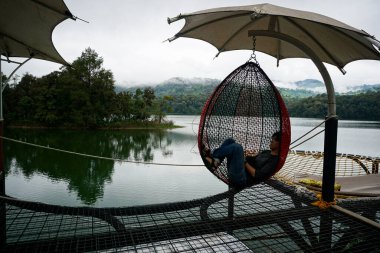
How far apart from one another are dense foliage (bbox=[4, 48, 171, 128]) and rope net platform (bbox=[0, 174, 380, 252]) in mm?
27319

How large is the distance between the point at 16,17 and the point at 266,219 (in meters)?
3.21

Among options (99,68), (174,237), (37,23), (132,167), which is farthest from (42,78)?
(174,237)

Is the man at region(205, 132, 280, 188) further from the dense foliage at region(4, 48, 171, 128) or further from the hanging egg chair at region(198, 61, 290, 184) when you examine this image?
the dense foliage at region(4, 48, 171, 128)

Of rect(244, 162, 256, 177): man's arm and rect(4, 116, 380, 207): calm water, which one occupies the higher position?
rect(244, 162, 256, 177): man's arm

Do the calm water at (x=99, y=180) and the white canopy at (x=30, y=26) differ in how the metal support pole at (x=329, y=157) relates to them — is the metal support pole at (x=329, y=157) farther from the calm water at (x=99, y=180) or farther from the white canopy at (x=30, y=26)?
the calm water at (x=99, y=180)

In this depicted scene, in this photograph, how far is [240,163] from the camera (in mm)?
2924

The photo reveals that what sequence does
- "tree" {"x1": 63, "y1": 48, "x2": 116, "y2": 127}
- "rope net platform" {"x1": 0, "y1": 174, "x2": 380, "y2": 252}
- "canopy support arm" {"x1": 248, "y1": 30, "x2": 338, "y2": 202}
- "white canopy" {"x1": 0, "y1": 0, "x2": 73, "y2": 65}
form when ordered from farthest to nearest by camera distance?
1. "tree" {"x1": 63, "y1": 48, "x2": 116, "y2": 127}
2. "white canopy" {"x1": 0, "y1": 0, "x2": 73, "y2": 65}
3. "canopy support arm" {"x1": 248, "y1": 30, "x2": 338, "y2": 202}
4. "rope net platform" {"x1": 0, "y1": 174, "x2": 380, "y2": 252}

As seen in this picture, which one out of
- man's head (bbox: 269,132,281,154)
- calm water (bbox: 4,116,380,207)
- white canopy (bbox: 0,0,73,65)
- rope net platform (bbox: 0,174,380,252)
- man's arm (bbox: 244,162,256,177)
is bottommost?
calm water (bbox: 4,116,380,207)

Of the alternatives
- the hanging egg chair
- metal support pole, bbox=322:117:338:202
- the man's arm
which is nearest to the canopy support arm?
metal support pole, bbox=322:117:338:202

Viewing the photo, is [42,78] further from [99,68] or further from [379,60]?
[379,60]

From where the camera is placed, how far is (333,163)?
269 centimetres

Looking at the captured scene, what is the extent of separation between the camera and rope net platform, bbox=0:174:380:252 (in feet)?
6.98

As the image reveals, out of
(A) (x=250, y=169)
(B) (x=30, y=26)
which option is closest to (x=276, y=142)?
(A) (x=250, y=169)

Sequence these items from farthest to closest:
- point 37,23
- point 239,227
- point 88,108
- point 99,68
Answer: point 99,68
point 88,108
point 37,23
point 239,227
